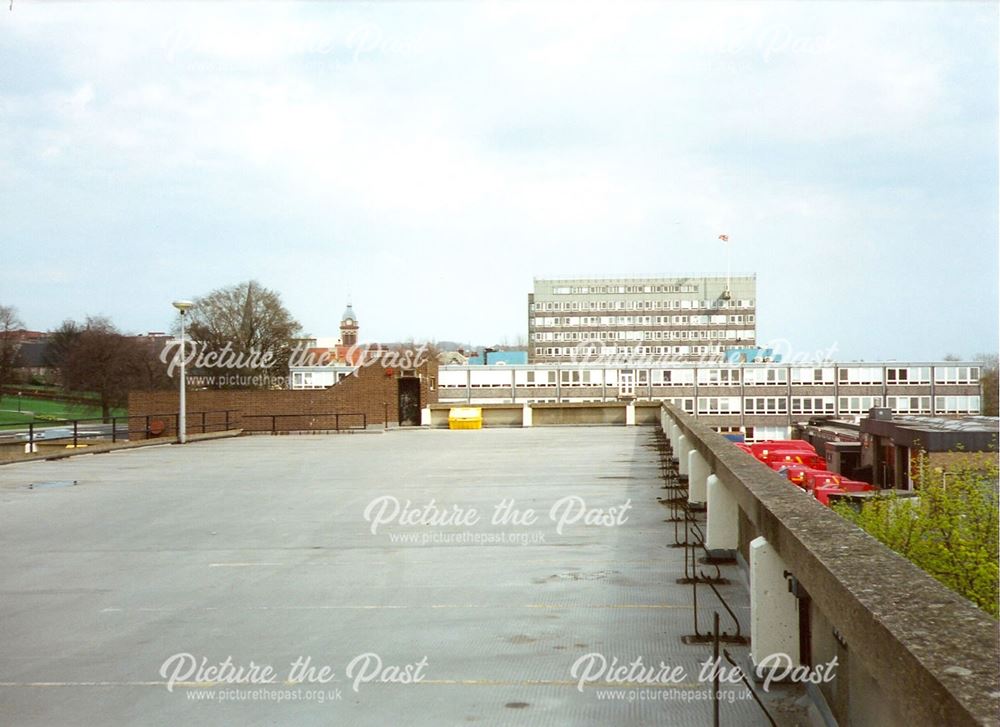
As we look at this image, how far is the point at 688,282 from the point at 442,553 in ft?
479

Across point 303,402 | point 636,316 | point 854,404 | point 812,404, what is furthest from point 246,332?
point 636,316

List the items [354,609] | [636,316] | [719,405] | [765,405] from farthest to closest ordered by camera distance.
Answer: [636,316] → [719,405] → [765,405] → [354,609]

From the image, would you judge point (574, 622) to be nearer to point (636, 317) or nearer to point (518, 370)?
point (518, 370)

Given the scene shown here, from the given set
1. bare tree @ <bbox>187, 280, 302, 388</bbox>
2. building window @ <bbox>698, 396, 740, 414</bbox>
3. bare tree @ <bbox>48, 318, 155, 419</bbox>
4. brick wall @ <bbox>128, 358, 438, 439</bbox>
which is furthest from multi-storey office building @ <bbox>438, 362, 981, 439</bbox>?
brick wall @ <bbox>128, 358, 438, 439</bbox>

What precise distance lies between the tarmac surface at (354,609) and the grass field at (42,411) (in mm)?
62579

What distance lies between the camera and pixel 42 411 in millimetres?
79125

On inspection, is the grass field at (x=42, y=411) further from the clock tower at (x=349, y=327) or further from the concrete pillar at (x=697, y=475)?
the concrete pillar at (x=697, y=475)

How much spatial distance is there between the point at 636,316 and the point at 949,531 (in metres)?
142

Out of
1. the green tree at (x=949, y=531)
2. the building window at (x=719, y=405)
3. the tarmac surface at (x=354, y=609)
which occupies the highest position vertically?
the tarmac surface at (x=354, y=609)

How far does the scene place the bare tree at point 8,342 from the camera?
230 feet

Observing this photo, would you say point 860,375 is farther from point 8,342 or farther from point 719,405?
point 8,342

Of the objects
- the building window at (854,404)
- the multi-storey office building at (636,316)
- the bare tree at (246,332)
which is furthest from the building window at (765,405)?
the multi-storey office building at (636,316)

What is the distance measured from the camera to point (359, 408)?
42.0 m

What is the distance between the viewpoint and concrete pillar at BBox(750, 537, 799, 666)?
4008mm
